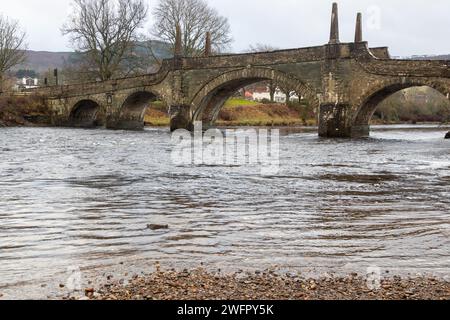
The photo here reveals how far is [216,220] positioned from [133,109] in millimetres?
36994

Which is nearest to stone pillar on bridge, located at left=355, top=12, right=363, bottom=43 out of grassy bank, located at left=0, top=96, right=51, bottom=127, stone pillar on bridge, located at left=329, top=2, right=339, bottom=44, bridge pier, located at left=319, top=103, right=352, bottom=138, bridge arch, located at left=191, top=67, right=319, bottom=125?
stone pillar on bridge, located at left=329, top=2, right=339, bottom=44

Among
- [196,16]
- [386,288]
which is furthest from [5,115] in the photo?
Result: [386,288]

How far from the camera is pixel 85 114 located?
49.4 m

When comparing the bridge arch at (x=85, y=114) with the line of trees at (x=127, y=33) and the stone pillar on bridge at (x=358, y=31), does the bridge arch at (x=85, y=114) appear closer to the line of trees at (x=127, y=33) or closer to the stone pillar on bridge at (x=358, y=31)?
the line of trees at (x=127, y=33)

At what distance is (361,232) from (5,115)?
143 feet

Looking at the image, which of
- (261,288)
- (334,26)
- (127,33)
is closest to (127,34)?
(127,33)

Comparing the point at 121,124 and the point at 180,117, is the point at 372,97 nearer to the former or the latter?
the point at 180,117

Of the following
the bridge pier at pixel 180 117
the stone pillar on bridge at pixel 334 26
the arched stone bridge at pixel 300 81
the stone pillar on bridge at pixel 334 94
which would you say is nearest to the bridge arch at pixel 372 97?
the arched stone bridge at pixel 300 81

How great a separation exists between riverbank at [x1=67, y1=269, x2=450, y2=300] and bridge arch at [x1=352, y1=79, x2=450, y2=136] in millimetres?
23836

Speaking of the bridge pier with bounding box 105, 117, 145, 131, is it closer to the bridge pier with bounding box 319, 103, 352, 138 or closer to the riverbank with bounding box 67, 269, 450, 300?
the bridge pier with bounding box 319, 103, 352, 138

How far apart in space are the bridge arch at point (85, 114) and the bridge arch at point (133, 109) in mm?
3946

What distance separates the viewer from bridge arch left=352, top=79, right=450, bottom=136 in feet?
89.5

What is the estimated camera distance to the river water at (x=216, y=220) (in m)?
5.56

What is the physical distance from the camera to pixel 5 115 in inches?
1791
